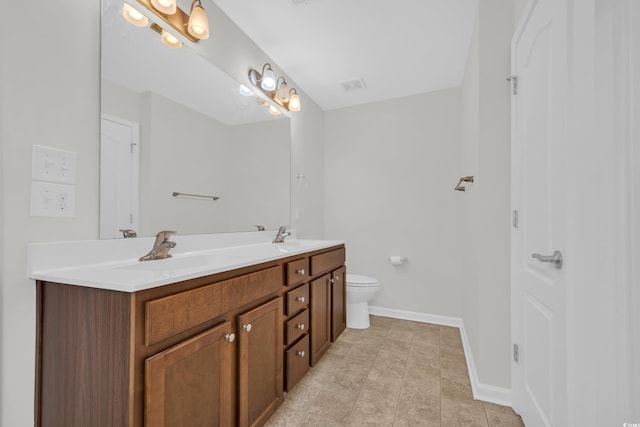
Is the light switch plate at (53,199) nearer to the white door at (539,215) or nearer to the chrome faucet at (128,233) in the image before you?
the chrome faucet at (128,233)

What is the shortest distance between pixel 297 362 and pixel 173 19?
6.55 feet

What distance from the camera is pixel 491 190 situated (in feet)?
5.22

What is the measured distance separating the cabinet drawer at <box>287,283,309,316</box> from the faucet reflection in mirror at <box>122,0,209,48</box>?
1502 millimetres

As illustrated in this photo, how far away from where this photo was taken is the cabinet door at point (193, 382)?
0.80 m

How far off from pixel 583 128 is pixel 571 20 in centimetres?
39

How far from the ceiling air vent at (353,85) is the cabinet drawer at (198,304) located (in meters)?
2.15

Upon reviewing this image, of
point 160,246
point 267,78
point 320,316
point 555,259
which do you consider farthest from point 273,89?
point 555,259

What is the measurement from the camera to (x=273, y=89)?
224 centimetres

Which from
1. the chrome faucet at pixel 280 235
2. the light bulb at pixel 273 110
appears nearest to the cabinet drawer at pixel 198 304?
the chrome faucet at pixel 280 235

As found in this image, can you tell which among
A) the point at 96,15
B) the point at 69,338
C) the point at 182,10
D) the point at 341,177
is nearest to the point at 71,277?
the point at 69,338

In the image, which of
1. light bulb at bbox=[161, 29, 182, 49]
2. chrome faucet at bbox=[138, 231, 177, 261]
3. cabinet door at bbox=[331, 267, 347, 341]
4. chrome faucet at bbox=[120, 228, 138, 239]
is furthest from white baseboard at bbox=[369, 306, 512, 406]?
light bulb at bbox=[161, 29, 182, 49]

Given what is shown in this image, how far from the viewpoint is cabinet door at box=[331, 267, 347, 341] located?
215cm

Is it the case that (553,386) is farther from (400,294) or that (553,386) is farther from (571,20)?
(400,294)

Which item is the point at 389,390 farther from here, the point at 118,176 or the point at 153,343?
the point at 118,176
